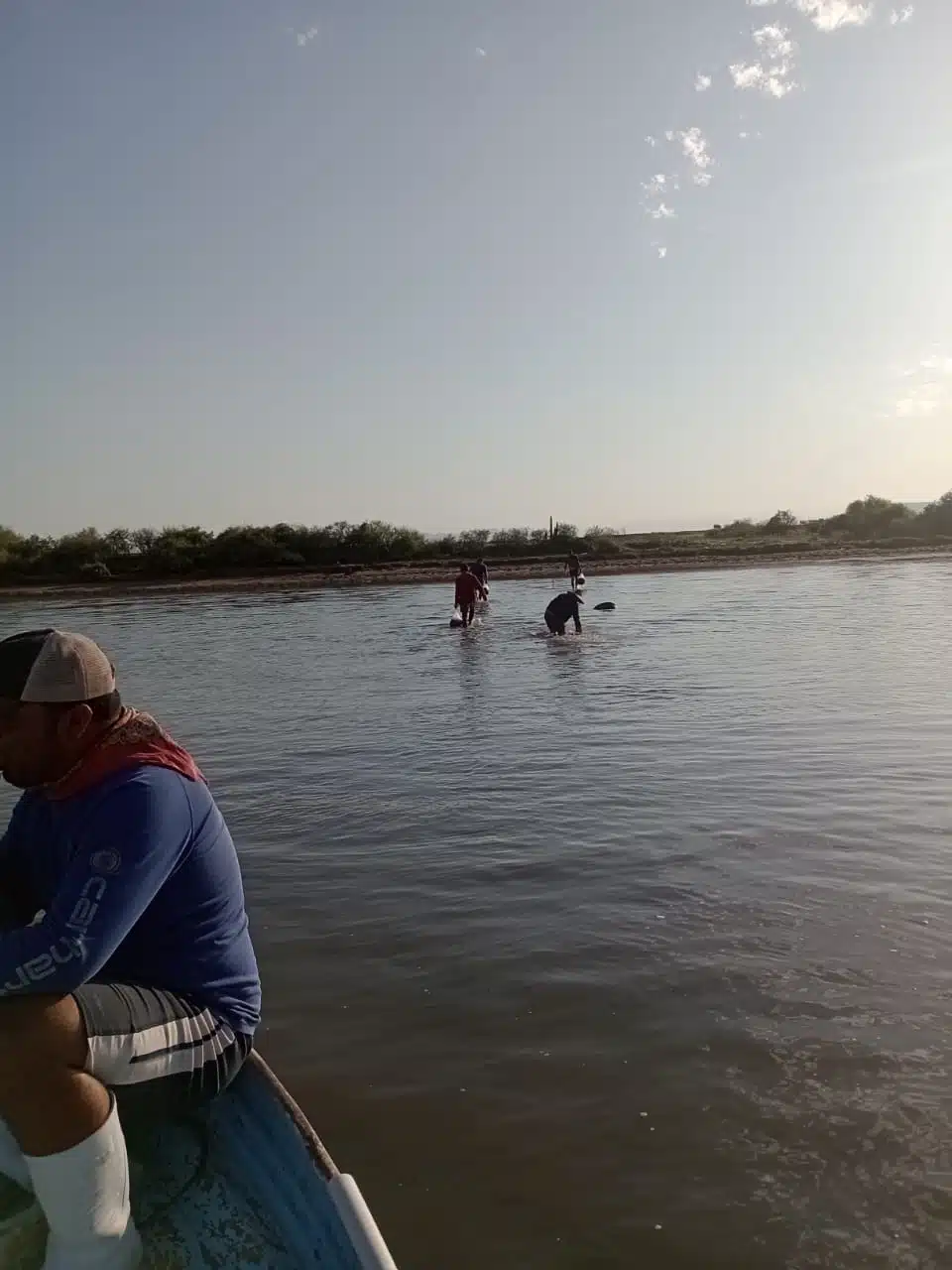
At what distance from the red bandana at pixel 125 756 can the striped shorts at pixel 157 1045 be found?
1.89 ft

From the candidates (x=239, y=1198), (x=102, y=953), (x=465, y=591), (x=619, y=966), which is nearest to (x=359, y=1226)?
(x=239, y=1198)

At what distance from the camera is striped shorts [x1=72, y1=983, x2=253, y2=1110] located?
106 inches

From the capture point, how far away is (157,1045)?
9.23 feet

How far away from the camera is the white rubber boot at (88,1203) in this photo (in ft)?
8.59

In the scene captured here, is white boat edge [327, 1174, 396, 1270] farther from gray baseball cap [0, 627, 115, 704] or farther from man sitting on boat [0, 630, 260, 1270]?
gray baseball cap [0, 627, 115, 704]

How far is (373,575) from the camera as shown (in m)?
51.4

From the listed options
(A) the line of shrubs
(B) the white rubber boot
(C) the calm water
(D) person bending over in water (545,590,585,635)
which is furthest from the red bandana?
(A) the line of shrubs

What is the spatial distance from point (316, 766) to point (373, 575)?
41931 millimetres

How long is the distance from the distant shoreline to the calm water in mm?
35304

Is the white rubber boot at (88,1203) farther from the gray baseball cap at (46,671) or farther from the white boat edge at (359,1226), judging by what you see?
Answer: the gray baseball cap at (46,671)

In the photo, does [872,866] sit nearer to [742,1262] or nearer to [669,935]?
[669,935]

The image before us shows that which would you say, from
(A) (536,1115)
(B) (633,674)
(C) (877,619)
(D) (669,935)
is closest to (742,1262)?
(A) (536,1115)

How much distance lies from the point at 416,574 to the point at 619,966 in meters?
46.1

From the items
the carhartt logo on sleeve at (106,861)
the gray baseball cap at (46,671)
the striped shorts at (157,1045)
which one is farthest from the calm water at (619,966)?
the gray baseball cap at (46,671)
